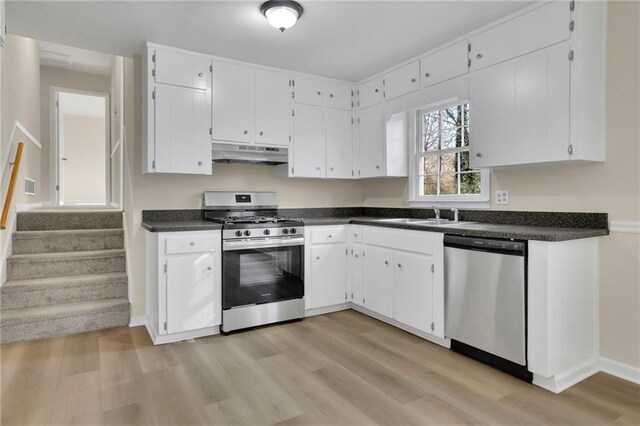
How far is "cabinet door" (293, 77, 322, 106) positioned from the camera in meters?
4.05

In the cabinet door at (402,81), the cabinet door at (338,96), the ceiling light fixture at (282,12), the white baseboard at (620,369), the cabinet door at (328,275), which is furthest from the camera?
the cabinet door at (338,96)

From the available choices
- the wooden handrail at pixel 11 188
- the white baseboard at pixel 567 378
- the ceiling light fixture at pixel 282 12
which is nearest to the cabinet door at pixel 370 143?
the ceiling light fixture at pixel 282 12

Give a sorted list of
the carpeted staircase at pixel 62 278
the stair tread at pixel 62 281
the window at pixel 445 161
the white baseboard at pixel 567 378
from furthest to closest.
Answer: the window at pixel 445 161, the stair tread at pixel 62 281, the carpeted staircase at pixel 62 278, the white baseboard at pixel 567 378

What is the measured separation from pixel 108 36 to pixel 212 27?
0.94 metres

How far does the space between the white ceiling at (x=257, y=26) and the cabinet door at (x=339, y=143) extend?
74 cm

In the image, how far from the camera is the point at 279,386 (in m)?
2.35

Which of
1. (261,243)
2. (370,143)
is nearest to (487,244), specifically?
(261,243)

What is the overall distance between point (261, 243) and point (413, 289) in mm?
1390

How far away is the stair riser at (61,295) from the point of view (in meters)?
3.27

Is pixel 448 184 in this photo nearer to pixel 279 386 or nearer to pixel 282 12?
pixel 282 12

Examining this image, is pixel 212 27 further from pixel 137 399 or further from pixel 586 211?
pixel 586 211

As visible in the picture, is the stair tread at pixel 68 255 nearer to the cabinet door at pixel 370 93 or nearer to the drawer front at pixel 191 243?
the drawer front at pixel 191 243

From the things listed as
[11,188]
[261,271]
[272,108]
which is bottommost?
[261,271]

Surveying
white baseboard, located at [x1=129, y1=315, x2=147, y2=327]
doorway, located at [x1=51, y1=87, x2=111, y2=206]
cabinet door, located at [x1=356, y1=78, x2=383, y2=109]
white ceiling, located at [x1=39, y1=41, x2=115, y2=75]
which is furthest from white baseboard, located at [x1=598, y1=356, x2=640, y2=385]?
doorway, located at [x1=51, y1=87, x2=111, y2=206]
